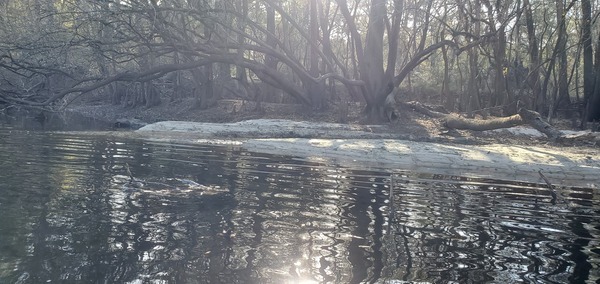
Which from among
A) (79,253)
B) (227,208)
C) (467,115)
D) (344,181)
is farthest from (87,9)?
(467,115)

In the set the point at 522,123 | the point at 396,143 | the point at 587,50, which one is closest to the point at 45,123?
the point at 396,143

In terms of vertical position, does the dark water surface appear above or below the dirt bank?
below

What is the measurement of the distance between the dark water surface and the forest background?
8.82 m

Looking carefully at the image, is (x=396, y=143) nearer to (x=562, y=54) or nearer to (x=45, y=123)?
(x=562, y=54)

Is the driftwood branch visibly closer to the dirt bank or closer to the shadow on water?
the dirt bank

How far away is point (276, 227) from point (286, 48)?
2184 cm

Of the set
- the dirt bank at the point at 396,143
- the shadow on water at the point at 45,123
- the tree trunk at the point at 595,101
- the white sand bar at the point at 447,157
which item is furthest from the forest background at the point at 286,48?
the white sand bar at the point at 447,157

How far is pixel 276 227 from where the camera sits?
775 cm

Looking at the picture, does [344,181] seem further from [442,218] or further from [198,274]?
[198,274]

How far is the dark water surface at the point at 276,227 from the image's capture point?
596 centimetres

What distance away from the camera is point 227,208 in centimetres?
880

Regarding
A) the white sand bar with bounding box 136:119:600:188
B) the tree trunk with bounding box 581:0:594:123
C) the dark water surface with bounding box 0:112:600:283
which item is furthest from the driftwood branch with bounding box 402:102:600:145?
the dark water surface with bounding box 0:112:600:283

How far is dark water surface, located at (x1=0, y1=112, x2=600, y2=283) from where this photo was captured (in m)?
5.96

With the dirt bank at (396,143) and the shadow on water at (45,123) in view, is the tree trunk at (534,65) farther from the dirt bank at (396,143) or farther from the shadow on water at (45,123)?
the shadow on water at (45,123)
